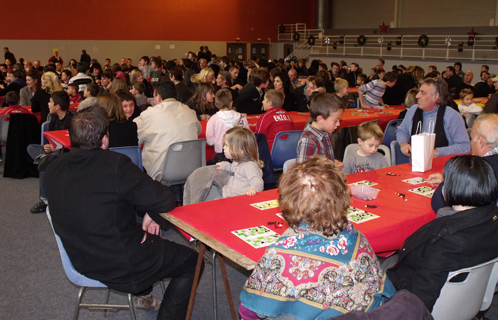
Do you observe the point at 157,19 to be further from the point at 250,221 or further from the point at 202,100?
the point at 250,221

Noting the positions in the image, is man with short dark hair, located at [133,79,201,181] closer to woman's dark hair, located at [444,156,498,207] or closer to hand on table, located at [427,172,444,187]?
hand on table, located at [427,172,444,187]

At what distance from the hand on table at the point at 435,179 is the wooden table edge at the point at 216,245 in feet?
5.42

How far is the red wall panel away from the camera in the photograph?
55.2 feet

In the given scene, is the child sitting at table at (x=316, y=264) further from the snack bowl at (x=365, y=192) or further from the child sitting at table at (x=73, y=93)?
the child sitting at table at (x=73, y=93)

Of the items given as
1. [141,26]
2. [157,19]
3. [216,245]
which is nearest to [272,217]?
[216,245]

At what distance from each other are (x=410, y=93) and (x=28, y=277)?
4606 millimetres

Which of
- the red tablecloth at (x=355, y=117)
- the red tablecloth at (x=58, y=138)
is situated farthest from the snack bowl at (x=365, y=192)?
the red tablecloth at (x=58, y=138)

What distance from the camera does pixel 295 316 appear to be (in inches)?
60.8

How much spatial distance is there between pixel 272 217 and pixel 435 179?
1264 mm

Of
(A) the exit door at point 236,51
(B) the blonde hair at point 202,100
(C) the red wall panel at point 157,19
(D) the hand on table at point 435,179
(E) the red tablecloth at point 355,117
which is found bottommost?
(D) the hand on table at point 435,179

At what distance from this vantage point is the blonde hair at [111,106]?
422cm

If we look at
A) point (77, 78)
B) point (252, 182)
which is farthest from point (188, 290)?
point (77, 78)

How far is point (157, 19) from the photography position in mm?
19281

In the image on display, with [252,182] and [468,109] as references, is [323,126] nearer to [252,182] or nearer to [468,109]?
[252,182]
